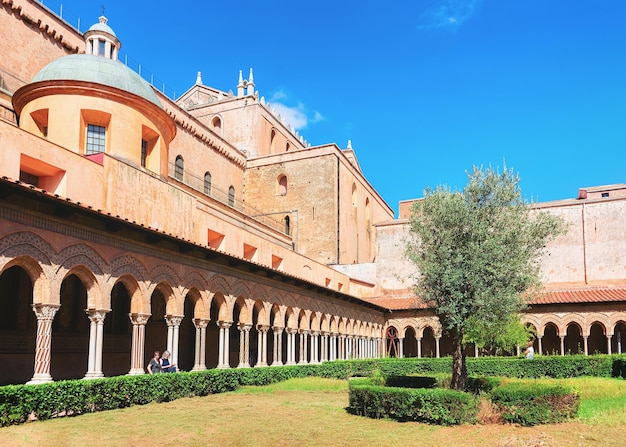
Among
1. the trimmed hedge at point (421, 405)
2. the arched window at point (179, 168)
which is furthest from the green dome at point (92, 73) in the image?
the trimmed hedge at point (421, 405)

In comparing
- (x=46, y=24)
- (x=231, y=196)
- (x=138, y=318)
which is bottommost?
(x=138, y=318)

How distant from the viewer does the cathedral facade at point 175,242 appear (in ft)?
46.1

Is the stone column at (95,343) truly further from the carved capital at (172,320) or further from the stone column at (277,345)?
the stone column at (277,345)

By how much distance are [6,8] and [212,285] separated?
1368 cm

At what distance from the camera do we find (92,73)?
68.2 feet

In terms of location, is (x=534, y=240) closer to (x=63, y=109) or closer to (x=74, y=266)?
(x=74, y=266)

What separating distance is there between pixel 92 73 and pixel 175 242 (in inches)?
307

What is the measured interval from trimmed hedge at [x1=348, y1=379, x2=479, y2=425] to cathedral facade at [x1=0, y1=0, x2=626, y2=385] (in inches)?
236

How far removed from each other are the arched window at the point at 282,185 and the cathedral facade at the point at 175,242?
0.47ft

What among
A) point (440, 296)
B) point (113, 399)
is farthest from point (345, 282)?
point (113, 399)

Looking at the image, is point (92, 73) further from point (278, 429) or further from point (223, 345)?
point (278, 429)

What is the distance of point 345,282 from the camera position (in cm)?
3872

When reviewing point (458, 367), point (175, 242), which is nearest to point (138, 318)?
point (175, 242)

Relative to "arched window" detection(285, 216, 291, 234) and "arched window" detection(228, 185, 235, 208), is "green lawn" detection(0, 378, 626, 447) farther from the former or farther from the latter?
"arched window" detection(285, 216, 291, 234)
